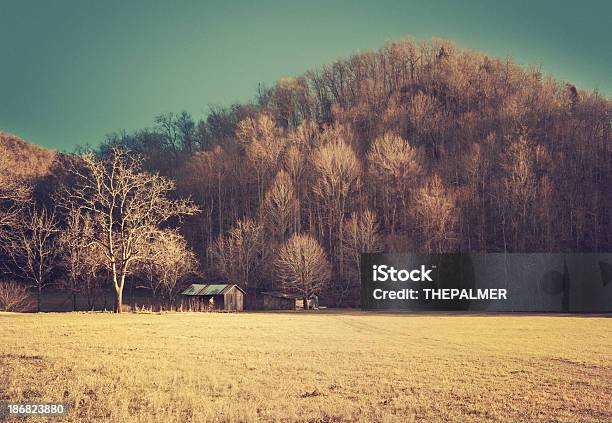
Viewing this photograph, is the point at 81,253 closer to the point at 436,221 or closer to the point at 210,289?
the point at 210,289

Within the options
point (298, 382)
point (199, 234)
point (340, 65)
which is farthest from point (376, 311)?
point (340, 65)

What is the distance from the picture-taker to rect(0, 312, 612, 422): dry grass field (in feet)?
56.7

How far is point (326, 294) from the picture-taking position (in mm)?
96500

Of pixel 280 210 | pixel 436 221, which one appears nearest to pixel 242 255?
pixel 280 210

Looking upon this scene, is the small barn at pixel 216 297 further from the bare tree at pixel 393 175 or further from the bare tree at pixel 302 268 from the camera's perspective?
the bare tree at pixel 393 175

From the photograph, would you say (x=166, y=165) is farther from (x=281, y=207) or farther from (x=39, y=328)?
(x=39, y=328)

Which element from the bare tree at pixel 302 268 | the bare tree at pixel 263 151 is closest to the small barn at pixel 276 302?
the bare tree at pixel 302 268

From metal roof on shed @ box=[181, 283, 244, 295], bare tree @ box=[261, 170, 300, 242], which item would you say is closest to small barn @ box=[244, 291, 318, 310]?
metal roof on shed @ box=[181, 283, 244, 295]

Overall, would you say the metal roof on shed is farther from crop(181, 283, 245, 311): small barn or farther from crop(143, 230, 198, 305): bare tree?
crop(143, 230, 198, 305): bare tree

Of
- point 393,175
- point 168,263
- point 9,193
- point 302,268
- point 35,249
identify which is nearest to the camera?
point 168,263

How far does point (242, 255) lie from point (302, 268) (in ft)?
43.1

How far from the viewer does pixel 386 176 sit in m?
110

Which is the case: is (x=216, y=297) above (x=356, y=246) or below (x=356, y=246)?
below

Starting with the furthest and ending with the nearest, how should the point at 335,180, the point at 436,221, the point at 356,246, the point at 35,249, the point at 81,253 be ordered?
the point at 335,180 → the point at 436,221 → the point at 356,246 → the point at 35,249 → the point at 81,253
